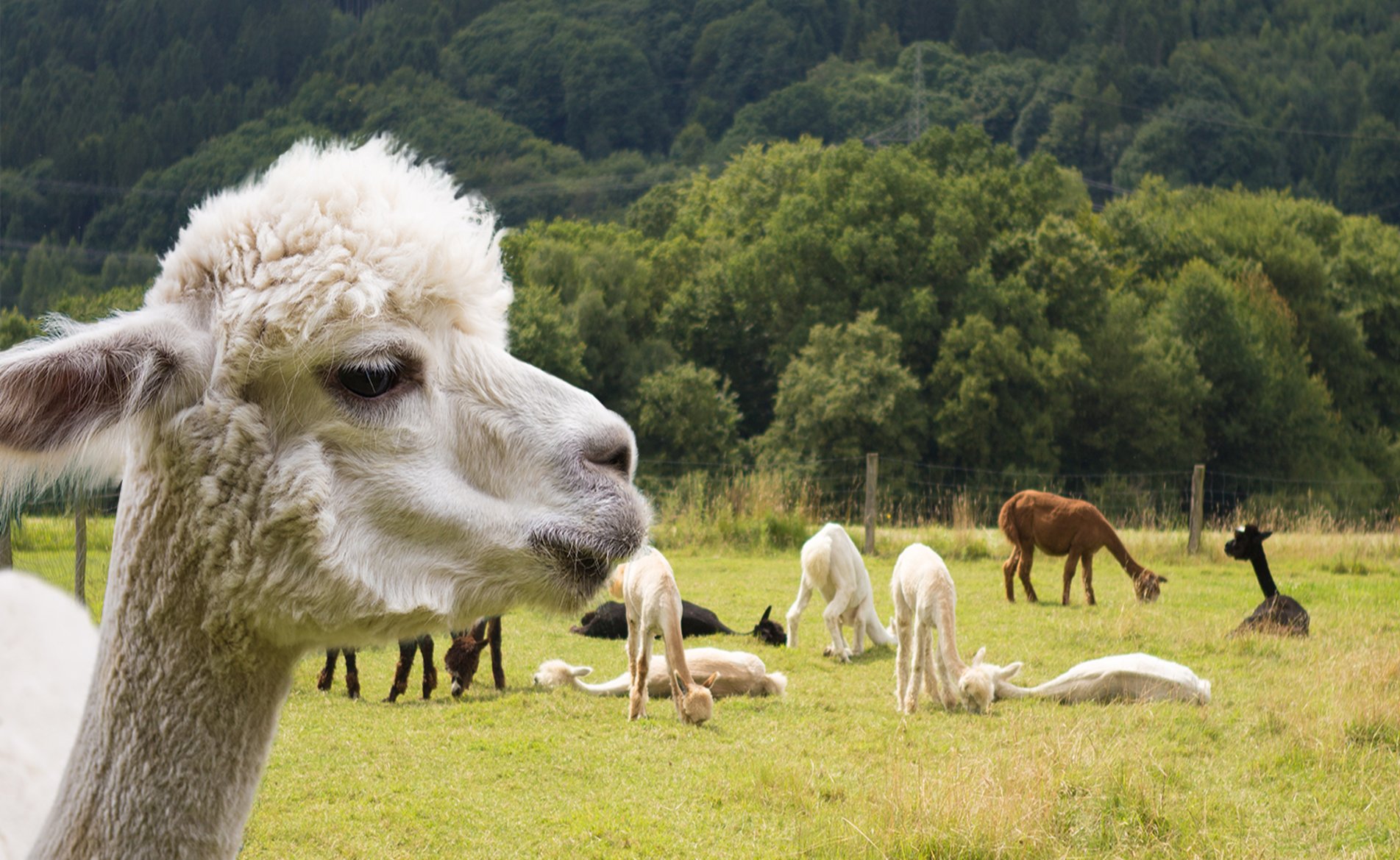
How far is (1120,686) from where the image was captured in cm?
766

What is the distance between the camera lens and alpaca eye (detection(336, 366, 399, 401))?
6.21 ft

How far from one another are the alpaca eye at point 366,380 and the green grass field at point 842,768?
3.42 metres

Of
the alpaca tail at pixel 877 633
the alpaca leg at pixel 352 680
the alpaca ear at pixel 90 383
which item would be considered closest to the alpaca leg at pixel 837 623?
the alpaca tail at pixel 877 633

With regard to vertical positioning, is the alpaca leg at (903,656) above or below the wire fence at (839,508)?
below

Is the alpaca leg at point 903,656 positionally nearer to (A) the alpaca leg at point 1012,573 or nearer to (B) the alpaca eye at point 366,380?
(A) the alpaca leg at point 1012,573

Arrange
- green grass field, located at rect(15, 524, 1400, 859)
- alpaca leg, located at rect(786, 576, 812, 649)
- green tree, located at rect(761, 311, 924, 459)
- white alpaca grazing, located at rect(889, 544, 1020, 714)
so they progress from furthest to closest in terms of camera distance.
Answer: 1. green tree, located at rect(761, 311, 924, 459)
2. alpaca leg, located at rect(786, 576, 812, 649)
3. white alpaca grazing, located at rect(889, 544, 1020, 714)
4. green grass field, located at rect(15, 524, 1400, 859)

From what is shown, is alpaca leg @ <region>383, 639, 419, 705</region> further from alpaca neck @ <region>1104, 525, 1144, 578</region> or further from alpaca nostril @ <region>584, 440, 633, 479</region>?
alpaca neck @ <region>1104, 525, 1144, 578</region>

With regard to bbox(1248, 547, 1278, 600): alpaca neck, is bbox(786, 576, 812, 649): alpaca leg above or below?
below

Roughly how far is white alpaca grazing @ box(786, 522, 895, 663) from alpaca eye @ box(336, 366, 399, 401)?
26.0ft

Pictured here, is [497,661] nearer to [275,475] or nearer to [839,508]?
[275,475]

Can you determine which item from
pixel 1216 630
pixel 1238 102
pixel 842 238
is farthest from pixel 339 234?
pixel 1238 102

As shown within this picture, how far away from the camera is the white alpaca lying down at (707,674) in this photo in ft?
25.7

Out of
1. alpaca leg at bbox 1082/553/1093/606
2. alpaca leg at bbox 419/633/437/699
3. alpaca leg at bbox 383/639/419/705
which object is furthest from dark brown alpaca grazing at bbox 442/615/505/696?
alpaca leg at bbox 1082/553/1093/606

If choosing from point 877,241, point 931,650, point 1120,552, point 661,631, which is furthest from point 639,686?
point 877,241
